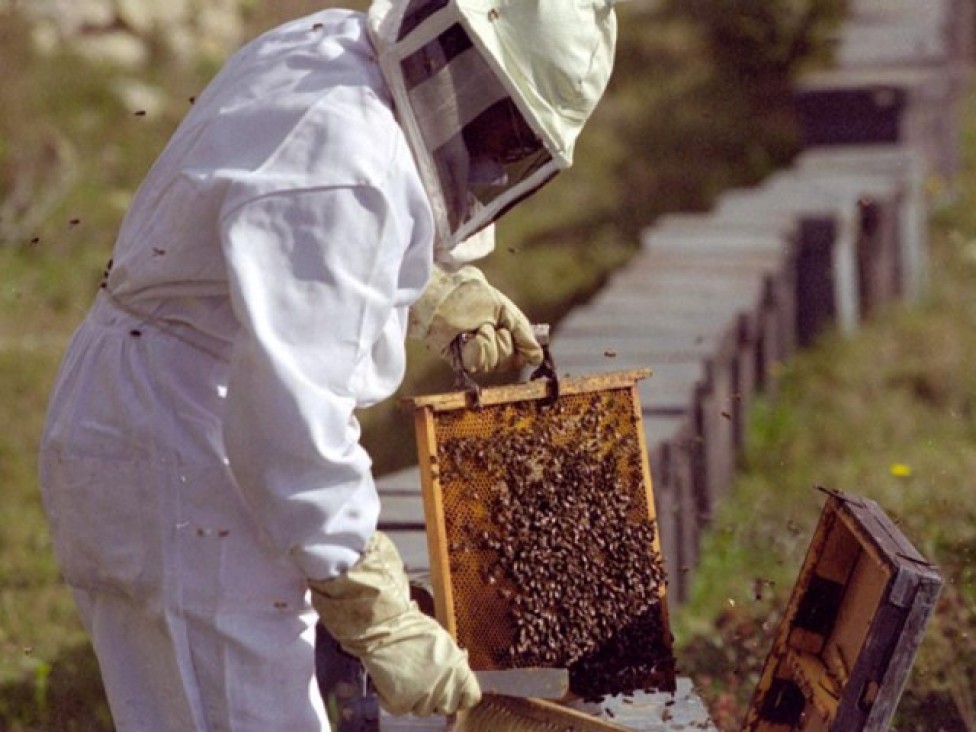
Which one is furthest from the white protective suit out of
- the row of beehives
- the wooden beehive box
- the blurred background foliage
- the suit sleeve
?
the blurred background foliage

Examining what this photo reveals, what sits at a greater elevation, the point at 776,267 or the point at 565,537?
the point at 776,267

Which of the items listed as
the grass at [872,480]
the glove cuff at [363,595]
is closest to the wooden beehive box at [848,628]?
the grass at [872,480]

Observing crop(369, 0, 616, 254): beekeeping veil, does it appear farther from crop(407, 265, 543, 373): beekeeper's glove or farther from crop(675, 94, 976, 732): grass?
crop(675, 94, 976, 732): grass

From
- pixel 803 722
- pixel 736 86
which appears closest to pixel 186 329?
pixel 803 722

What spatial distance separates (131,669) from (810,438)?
5.04 meters

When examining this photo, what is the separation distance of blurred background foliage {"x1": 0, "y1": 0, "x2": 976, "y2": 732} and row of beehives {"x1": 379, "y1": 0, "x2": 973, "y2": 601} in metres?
0.25

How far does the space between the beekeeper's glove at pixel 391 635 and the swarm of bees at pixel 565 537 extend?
61 cm

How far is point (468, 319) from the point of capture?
4.21 metres

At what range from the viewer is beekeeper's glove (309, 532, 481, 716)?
134 inches

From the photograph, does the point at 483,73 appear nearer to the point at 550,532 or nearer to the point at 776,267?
the point at 550,532

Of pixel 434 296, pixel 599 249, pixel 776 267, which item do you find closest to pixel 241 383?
pixel 434 296

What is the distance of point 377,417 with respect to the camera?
→ 8328mm

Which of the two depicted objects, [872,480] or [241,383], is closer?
[241,383]

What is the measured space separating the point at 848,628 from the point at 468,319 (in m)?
1.08
